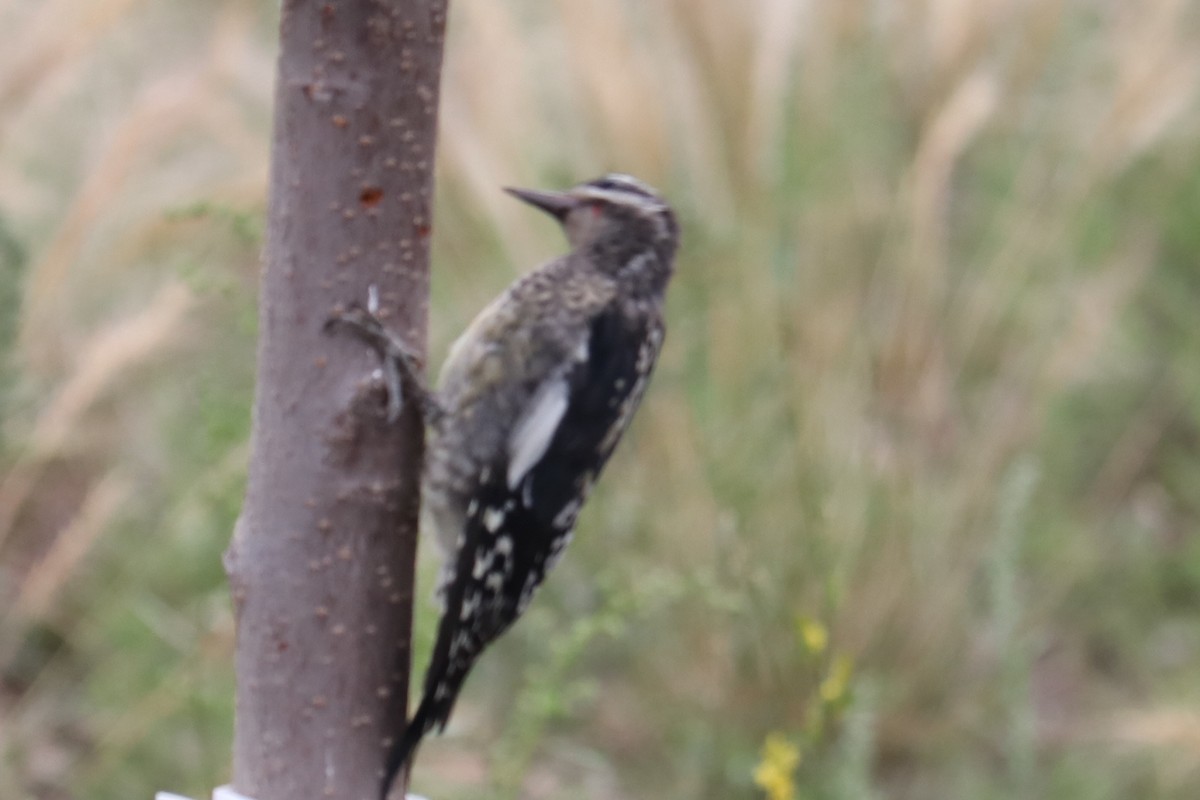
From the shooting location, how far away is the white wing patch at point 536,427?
81.4 inches

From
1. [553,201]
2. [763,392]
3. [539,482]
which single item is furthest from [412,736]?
[763,392]

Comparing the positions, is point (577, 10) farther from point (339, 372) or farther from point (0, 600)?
point (339, 372)

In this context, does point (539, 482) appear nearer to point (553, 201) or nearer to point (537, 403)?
point (537, 403)

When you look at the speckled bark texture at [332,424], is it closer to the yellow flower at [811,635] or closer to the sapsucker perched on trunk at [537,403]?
the sapsucker perched on trunk at [537,403]

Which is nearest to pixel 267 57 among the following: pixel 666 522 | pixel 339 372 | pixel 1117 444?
pixel 666 522

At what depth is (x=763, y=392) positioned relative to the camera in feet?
10.6

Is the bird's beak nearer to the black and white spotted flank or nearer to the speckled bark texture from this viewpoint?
the black and white spotted flank

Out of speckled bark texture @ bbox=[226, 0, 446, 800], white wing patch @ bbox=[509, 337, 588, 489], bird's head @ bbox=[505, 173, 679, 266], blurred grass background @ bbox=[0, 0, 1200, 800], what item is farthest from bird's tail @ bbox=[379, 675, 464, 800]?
blurred grass background @ bbox=[0, 0, 1200, 800]

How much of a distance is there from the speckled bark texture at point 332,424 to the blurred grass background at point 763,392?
1079mm

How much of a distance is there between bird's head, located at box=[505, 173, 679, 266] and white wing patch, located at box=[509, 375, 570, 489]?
0.77 ft

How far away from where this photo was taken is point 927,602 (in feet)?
11.2

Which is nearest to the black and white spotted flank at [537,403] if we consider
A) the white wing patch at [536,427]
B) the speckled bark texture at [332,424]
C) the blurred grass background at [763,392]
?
the white wing patch at [536,427]

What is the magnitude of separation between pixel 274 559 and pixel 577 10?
7.80ft

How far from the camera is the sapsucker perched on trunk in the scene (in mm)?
1959
